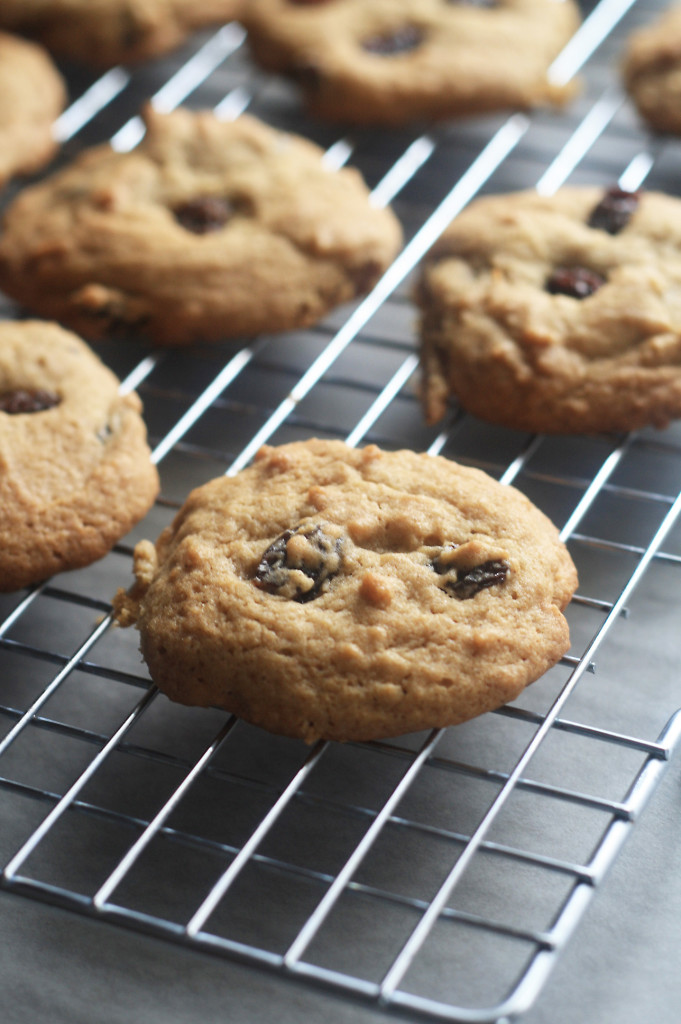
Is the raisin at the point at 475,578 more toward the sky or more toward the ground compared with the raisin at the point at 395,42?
more toward the ground

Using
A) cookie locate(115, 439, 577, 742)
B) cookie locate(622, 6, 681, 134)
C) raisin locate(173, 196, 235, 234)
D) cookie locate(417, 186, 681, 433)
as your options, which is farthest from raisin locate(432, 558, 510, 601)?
cookie locate(622, 6, 681, 134)

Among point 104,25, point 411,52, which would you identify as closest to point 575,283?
point 411,52

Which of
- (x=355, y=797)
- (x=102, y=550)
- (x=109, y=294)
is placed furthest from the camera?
(x=109, y=294)

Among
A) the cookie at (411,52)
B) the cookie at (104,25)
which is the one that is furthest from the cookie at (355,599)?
the cookie at (104,25)

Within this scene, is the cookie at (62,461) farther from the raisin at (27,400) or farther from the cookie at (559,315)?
the cookie at (559,315)

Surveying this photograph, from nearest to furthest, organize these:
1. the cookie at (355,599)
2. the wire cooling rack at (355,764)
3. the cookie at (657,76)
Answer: the wire cooling rack at (355,764) → the cookie at (355,599) → the cookie at (657,76)

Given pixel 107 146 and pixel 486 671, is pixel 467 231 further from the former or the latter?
pixel 486 671

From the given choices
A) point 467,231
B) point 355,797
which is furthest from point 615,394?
point 355,797
